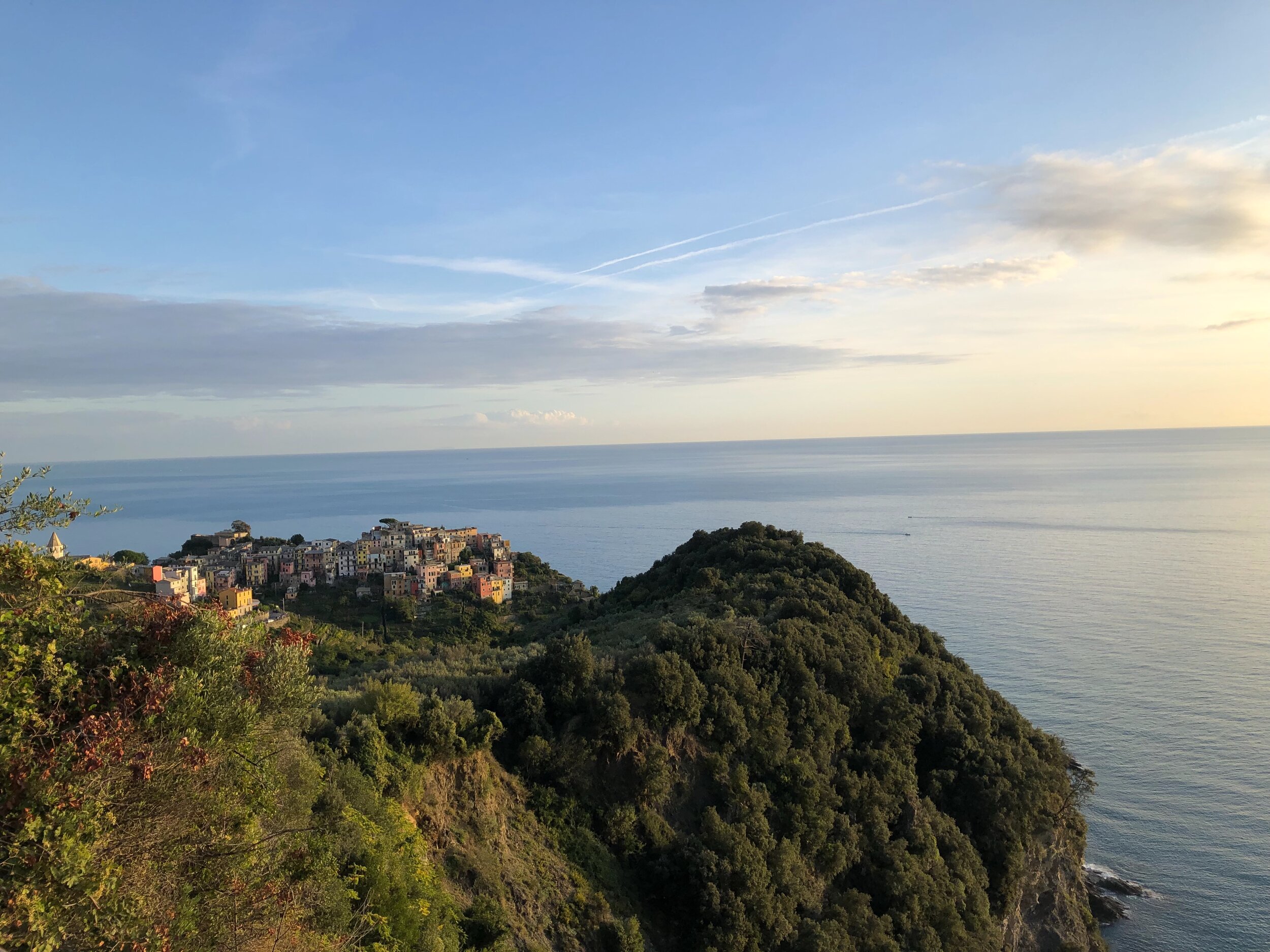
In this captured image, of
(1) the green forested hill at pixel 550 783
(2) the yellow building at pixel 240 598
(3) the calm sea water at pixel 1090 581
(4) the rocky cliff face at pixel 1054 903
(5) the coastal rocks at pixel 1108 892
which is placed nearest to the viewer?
(1) the green forested hill at pixel 550 783

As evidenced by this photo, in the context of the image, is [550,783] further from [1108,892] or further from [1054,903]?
[1108,892]

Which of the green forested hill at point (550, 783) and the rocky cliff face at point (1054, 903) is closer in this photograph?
the green forested hill at point (550, 783)

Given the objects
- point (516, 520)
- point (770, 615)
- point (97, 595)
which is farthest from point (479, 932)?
point (516, 520)

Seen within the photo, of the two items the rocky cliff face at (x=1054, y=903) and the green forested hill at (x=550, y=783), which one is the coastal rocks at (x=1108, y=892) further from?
the green forested hill at (x=550, y=783)

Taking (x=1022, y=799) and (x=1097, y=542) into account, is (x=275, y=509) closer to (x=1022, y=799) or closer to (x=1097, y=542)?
(x=1097, y=542)

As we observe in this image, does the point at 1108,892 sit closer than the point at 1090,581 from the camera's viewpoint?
Yes

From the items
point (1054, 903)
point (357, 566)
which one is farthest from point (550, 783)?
point (357, 566)

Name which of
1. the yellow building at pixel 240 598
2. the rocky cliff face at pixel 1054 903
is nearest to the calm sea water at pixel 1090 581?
the rocky cliff face at pixel 1054 903

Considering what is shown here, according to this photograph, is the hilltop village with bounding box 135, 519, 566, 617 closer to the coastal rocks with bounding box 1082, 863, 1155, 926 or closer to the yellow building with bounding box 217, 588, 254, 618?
the yellow building with bounding box 217, 588, 254, 618
